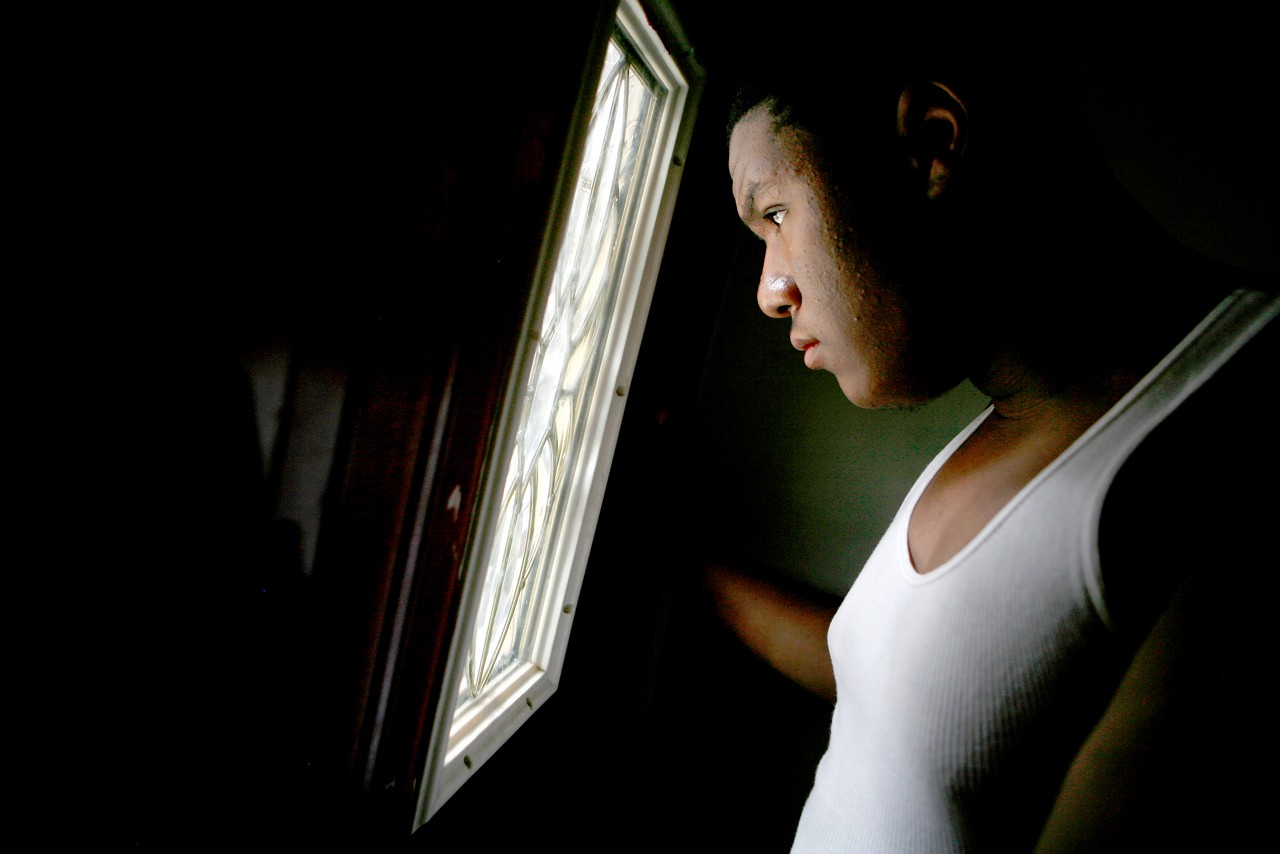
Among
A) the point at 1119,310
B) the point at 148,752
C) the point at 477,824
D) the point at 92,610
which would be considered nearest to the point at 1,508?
the point at 92,610

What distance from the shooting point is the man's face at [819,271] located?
0.73 m

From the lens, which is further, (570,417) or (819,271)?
(570,417)

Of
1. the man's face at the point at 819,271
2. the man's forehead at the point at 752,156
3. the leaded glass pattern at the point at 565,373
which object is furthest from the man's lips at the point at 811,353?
the leaded glass pattern at the point at 565,373

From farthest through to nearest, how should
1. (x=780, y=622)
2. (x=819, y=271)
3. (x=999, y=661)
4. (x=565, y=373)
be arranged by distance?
(x=780, y=622), (x=565, y=373), (x=819, y=271), (x=999, y=661)

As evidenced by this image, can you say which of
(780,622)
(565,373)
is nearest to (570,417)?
(565,373)

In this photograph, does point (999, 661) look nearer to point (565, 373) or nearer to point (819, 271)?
point (819, 271)

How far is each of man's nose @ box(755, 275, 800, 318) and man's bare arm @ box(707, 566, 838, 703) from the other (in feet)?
2.69

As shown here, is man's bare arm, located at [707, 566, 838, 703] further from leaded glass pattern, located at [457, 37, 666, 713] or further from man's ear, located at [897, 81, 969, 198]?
man's ear, located at [897, 81, 969, 198]

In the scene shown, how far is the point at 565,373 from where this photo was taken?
872 mm

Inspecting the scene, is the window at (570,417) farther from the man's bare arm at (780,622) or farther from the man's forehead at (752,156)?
the man's bare arm at (780,622)

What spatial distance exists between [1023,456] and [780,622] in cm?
76

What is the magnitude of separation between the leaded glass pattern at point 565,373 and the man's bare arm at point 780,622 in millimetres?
631

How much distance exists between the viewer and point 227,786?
1.36 feet

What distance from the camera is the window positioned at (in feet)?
2.40
